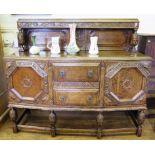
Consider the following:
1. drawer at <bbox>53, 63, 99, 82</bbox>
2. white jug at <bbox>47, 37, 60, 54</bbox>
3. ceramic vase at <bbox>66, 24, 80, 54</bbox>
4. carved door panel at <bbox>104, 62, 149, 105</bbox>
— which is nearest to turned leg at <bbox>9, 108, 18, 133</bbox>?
drawer at <bbox>53, 63, 99, 82</bbox>

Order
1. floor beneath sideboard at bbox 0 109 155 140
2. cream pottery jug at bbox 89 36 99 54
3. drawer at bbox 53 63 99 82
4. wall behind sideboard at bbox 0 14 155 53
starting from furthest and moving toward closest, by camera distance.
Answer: wall behind sideboard at bbox 0 14 155 53, floor beneath sideboard at bbox 0 109 155 140, cream pottery jug at bbox 89 36 99 54, drawer at bbox 53 63 99 82

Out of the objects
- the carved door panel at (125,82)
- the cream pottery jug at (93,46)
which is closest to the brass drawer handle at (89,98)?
the carved door panel at (125,82)

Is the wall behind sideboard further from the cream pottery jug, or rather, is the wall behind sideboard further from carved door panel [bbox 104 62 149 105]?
carved door panel [bbox 104 62 149 105]

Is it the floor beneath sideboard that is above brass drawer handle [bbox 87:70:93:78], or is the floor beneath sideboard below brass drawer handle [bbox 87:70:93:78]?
below

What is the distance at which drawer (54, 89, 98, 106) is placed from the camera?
1.78 m

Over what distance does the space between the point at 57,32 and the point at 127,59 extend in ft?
2.76

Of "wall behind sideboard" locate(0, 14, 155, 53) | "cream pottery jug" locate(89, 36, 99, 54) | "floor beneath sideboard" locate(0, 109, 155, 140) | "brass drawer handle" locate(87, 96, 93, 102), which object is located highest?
"wall behind sideboard" locate(0, 14, 155, 53)

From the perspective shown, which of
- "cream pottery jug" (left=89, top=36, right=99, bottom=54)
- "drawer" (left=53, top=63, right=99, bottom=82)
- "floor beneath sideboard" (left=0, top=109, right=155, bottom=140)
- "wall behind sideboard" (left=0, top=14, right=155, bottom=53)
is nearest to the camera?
"drawer" (left=53, top=63, right=99, bottom=82)

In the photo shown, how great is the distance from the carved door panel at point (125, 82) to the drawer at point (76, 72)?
13 cm

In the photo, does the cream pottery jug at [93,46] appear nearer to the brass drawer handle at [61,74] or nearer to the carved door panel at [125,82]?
the carved door panel at [125,82]

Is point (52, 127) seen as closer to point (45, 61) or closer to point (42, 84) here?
point (42, 84)

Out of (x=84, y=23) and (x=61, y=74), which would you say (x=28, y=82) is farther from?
(x=84, y=23)

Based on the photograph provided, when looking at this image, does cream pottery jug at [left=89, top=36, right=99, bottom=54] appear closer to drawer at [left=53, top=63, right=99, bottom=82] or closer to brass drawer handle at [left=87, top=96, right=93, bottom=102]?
drawer at [left=53, top=63, right=99, bottom=82]

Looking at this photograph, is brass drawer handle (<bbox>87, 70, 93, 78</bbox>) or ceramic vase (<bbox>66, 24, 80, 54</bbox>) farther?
ceramic vase (<bbox>66, 24, 80, 54</bbox>)
